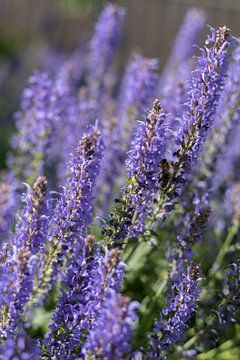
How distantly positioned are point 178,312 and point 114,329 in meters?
0.82

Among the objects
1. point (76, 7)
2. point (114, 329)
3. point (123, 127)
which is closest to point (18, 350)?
point (114, 329)

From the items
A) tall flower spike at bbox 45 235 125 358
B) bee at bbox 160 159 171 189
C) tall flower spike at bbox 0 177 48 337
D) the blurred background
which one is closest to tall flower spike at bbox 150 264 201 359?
tall flower spike at bbox 45 235 125 358

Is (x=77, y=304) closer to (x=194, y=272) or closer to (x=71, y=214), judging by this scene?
(x=71, y=214)

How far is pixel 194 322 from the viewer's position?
422 cm

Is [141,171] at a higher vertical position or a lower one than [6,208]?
lower

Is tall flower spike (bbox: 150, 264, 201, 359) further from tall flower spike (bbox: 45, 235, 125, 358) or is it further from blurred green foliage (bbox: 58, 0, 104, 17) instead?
blurred green foliage (bbox: 58, 0, 104, 17)

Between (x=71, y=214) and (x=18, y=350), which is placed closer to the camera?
(x=18, y=350)

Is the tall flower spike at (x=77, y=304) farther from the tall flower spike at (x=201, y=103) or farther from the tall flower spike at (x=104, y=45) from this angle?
the tall flower spike at (x=104, y=45)

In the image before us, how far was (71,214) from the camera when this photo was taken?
3.09 m

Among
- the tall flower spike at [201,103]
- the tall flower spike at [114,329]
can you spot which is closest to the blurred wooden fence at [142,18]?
the tall flower spike at [201,103]

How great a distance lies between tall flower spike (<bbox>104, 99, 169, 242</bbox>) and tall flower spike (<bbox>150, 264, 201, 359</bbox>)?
1.23 ft

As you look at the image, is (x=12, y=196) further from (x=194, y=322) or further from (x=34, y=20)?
(x=34, y=20)

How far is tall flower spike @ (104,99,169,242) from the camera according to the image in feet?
10.5

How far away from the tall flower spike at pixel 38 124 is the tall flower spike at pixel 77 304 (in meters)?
2.48
